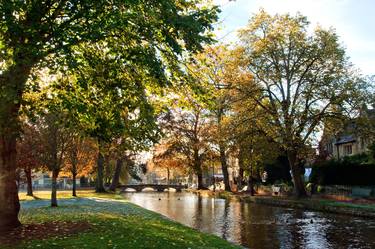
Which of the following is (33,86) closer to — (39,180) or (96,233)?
(96,233)

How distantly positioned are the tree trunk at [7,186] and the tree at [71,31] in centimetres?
188

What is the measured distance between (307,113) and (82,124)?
27885mm

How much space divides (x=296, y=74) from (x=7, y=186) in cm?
3319

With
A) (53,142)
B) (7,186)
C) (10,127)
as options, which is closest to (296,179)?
(53,142)

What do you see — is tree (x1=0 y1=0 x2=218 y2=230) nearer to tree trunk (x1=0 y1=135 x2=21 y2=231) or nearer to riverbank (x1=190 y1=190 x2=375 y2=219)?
tree trunk (x1=0 y1=135 x2=21 y2=231)

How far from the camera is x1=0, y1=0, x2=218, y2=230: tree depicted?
1252 centimetres

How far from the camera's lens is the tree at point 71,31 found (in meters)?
12.5

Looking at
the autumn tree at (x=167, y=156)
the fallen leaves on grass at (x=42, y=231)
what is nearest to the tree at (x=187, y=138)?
the autumn tree at (x=167, y=156)

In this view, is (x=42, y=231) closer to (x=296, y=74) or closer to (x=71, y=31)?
(x=71, y=31)

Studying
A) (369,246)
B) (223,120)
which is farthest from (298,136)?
(369,246)

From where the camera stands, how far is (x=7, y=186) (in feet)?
56.5

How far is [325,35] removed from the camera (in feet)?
138

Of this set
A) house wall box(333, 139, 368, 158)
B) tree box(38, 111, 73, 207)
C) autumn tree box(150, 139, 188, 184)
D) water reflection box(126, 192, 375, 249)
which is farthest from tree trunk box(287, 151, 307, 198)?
autumn tree box(150, 139, 188, 184)

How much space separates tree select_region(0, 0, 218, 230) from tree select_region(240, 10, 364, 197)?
27599 millimetres
